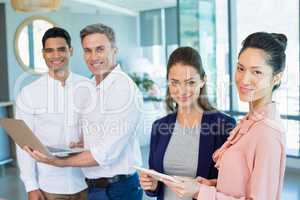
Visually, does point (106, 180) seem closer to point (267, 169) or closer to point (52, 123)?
point (52, 123)

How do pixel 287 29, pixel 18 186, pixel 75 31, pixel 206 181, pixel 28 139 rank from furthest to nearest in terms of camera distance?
pixel 75 31
pixel 287 29
pixel 18 186
pixel 28 139
pixel 206 181

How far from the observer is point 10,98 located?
269 inches

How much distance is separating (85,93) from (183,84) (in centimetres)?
73

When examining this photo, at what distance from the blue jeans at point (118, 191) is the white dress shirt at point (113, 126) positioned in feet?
0.18

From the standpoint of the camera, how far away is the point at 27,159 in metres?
2.31

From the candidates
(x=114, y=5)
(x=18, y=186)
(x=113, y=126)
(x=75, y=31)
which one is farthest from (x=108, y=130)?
(x=114, y=5)

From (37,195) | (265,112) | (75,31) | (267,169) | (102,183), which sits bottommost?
(37,195)

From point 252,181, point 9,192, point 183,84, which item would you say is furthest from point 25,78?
point 252,181

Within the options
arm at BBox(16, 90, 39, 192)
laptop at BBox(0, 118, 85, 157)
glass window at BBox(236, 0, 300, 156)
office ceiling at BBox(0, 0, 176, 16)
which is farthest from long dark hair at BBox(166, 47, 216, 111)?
office ceiling at BBox(0, 0, 176, 16)

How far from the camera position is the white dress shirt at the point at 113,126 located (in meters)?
1.98

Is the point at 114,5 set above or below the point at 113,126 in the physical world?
above

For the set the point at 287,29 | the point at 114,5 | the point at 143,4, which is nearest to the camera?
the point at 287,29

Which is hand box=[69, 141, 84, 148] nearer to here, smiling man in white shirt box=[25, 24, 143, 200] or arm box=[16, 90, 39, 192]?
smiling man in white shirt box=[25, 24, 143, 200]

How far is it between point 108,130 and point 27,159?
61 centimetres
